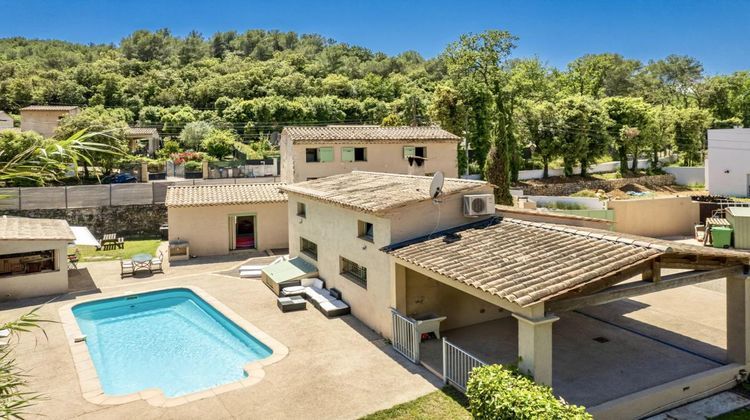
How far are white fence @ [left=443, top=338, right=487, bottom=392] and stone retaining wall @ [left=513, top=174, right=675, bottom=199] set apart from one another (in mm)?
41443

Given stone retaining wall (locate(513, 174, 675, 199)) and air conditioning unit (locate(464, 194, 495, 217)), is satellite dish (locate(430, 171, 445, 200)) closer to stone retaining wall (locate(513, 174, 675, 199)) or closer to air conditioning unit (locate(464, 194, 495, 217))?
air conditioning unit (locate(464, 194, 495, 217))

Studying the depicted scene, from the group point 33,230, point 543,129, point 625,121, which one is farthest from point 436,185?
point 625,121

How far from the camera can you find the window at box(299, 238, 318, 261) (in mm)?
21289

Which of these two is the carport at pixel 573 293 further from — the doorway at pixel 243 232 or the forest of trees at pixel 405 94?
the forest of trees at pixel 405 94

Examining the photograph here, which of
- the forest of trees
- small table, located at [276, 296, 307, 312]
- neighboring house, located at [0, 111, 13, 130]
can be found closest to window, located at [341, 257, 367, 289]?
small table, located at [276, 296, 307, 312]

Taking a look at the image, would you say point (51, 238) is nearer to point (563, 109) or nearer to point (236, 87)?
point (563, 109)

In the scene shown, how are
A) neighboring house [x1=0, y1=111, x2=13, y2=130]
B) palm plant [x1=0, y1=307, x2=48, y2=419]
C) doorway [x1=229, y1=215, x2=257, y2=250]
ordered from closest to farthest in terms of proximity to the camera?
1. palm plant [x1=0, y1=307, x2=48, y2=419]
2. doorway [x1=229, y1=215, x2=257, y2=250]
3. neighboring house [x1=0, y1=111, x2=13, y2=130]

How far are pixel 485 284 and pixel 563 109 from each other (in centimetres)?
5176

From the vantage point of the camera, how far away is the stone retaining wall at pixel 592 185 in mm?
52622

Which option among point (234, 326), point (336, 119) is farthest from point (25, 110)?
point (234, 326)

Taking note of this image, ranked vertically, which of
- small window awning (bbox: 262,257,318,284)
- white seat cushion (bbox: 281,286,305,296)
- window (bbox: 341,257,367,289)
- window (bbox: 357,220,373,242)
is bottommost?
white seat cushion (bbox: 281,286,305,296)

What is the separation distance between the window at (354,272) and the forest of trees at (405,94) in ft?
72.0

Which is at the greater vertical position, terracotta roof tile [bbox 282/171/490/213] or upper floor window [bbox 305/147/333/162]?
upper floor window [bbox 305/147/333/162]

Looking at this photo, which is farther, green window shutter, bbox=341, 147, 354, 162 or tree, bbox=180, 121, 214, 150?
tree, bbox=180, 121, 214, 150
